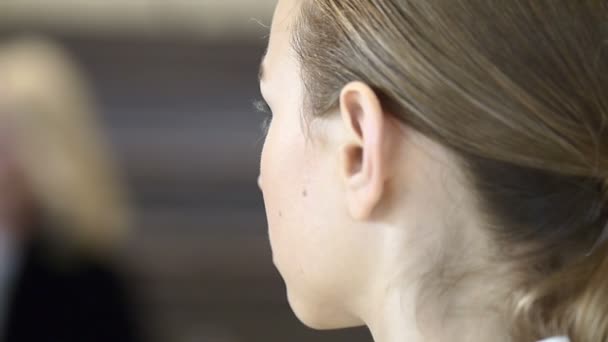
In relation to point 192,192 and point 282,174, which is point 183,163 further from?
point 282,174

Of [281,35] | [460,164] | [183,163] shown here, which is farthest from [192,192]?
[460,164]

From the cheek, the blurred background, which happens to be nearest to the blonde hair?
the blurred background

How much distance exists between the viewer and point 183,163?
254 cm

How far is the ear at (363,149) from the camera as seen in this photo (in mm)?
605

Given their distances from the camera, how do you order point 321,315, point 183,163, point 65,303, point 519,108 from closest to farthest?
1. point 519,108
2. point 321,315
3. point 65,303
4. point 183,163

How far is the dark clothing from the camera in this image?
67.6 inches

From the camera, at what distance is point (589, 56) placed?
600mm

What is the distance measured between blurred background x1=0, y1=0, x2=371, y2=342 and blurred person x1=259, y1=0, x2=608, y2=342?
1887 mm

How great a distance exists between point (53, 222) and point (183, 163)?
75cm

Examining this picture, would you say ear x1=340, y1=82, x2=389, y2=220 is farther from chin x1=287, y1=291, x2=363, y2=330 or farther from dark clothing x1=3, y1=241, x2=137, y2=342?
dark clothing x1=3, y1=241, x2=137, y2=342

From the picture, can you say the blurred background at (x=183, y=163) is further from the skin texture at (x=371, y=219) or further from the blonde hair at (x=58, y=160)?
the skin texture at (x=371, y=219)

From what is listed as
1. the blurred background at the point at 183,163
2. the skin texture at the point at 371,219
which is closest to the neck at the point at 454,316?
the skin texture at the point at 371,219

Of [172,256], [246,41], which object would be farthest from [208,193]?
[246,41]

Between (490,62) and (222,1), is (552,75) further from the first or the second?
(222,1)
